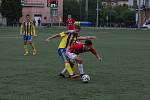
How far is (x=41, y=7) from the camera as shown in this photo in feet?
399

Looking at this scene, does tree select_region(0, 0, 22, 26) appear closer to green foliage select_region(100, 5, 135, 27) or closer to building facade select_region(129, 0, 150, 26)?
green foliage select_region(100, 5, 135, 27)

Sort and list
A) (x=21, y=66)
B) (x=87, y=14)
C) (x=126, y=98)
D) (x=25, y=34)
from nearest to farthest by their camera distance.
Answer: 1. (x=126, y=98)
2. (x=21, y=66)
3. (x=25, y=34)
4. (x=87, y=14)

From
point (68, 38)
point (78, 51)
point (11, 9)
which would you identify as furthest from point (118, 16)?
point (78, 51)

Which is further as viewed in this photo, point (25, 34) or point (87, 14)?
point (87, 14)

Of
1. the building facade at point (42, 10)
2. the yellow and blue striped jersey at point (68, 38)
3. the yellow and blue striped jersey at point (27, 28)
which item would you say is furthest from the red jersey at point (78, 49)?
the building facade at point (42, 10)

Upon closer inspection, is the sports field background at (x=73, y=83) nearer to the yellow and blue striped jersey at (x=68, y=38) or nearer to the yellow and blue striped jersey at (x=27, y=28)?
the yellow and blue striped jersey at (x=68, y=38)

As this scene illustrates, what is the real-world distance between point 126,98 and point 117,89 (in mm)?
1325

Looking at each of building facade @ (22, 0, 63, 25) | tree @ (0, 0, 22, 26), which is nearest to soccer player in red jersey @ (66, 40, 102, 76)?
tree @ (0, 0, 22, 26)

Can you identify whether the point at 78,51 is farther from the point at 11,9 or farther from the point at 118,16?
the point at 118,16

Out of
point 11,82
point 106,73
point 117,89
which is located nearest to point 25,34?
point 106,73

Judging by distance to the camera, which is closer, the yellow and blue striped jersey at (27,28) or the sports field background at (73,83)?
the sports field background at (73,83)

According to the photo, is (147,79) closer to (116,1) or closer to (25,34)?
(25,34)

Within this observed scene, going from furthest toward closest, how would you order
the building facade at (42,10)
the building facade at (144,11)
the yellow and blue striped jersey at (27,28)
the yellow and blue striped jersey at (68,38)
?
the building facade at (42,10), the building facade at (144,11), the yellow and blue striped jersey at (27,28), the yellow and blue striped jersey at (68,38)

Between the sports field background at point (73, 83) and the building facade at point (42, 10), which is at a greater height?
the building facade at point (42, 10)
